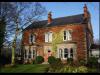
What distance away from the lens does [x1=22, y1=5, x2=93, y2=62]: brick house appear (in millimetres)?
31089

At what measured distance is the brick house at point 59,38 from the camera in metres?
31.1

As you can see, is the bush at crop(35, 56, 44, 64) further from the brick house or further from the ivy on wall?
the ivy on wall

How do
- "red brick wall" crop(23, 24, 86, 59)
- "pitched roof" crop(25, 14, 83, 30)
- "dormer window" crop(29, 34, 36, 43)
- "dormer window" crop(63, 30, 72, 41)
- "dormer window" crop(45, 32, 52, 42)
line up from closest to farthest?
"red brick wall" crop(23, 24, 86, 59), "dormer window" crop(63, 30, 72, 41), "pitched roof" crop(25, 14, 83, 30), "dormer window" crop(45, 32, 52, 42), "dormer window" crop(29, 34, 36, 43)

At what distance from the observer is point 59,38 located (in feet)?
107

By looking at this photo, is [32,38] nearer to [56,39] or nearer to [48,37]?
[48,37]

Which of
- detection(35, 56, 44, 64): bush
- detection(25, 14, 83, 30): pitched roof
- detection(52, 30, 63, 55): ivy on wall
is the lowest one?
detection(35, 56, 44, 64): bush

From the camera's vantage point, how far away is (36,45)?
33.7m

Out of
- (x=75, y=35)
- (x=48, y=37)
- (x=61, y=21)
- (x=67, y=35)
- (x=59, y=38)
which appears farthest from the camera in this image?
(x=48, y=37)

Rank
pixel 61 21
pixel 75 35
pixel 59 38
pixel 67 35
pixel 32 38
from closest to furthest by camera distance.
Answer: pixel 75 35, pixel 67 35, pixel 59 38, pixel 61 21, pixel 32 38

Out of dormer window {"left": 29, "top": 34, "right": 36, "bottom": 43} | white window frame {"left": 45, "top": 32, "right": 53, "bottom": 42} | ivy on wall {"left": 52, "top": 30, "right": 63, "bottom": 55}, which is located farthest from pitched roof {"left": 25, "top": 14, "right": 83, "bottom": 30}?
dormer window {"left": 29, "top": 34, "right": 36, "bottom": 43}

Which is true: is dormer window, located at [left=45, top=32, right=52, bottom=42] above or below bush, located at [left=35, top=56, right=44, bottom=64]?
above

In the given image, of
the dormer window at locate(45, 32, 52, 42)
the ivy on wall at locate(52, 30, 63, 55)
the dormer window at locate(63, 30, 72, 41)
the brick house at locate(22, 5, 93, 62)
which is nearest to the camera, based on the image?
the brick house at locate(22, 5, 93, 62)

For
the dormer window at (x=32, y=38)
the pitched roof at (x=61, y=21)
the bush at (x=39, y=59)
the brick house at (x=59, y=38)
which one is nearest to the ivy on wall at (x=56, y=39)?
the brick house at (x=59, y=38)

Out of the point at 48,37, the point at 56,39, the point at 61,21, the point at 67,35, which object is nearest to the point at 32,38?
the point at 48,37
